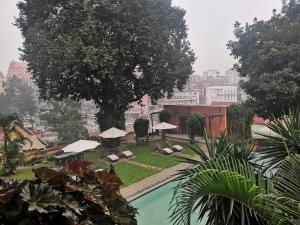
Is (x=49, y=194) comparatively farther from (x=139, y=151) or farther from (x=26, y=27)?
(x=26, y=27)

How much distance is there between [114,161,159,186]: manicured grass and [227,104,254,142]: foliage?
769 centimetres

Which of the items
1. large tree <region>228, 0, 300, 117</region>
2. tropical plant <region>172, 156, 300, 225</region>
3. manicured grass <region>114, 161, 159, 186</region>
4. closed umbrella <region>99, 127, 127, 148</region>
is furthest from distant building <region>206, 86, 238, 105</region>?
tropical plant <region>172, 156, 300, 225</region>

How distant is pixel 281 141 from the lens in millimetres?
4664

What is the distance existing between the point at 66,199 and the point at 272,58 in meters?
12.9

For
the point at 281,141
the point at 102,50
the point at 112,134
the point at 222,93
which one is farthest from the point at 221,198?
the point at 222,93

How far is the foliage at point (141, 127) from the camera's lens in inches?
869

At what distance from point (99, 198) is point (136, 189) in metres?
8.76

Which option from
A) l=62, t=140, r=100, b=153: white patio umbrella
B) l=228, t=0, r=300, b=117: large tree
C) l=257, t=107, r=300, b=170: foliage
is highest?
l=228, t=0, r=300, b=117: large tree

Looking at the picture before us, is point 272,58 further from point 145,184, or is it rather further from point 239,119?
point 239,119

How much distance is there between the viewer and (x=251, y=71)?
15766mm

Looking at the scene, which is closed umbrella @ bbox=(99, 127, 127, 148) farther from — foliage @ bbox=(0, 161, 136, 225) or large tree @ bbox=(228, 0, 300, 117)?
foliage @ bbox=(0, 161, 136, 225)

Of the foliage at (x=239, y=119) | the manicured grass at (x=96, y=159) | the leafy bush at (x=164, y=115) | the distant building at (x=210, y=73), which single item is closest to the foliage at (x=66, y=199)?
the manicured grass at (x=96, y=159)

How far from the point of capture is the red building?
958 inches

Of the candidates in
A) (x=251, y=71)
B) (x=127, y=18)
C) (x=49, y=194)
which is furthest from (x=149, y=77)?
(x=49, y=194)
